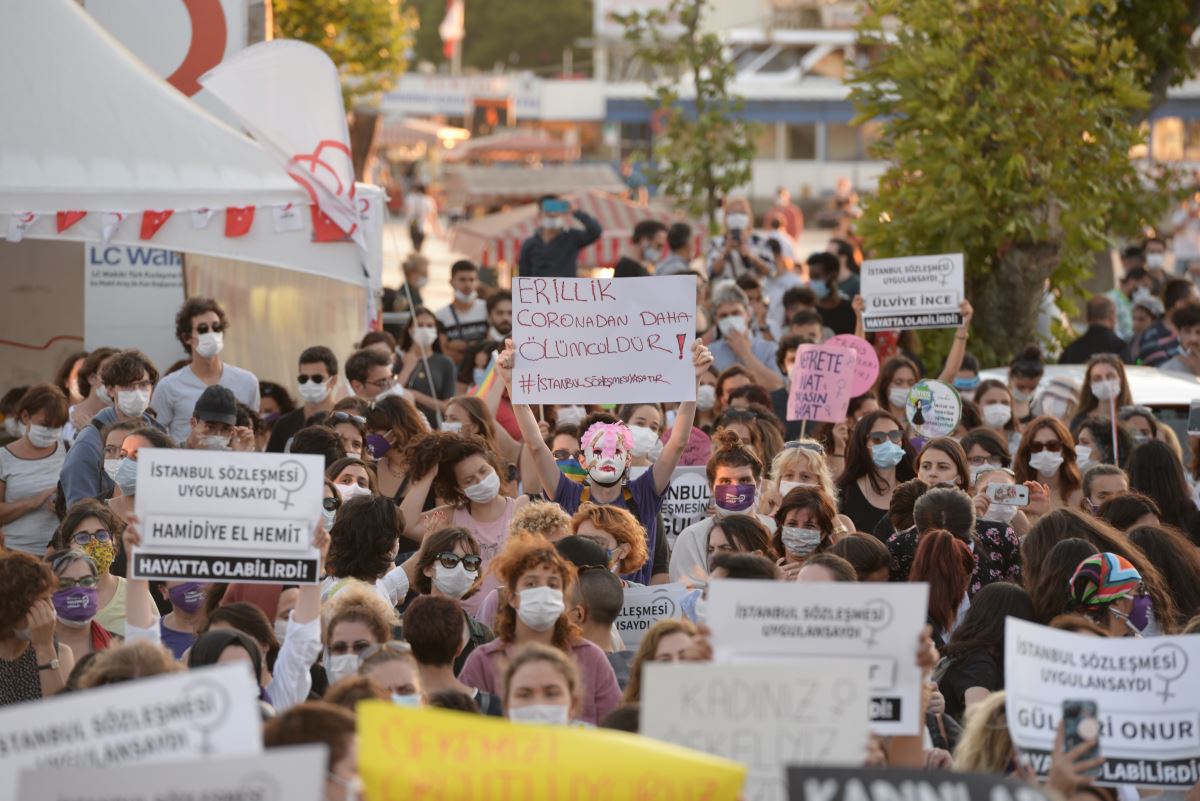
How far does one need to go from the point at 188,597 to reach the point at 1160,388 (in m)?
7.43

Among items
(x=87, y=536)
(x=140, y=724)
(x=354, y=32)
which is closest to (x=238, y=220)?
(x=87, y=536)

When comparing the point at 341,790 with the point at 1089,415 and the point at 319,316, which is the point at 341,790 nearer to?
the point at 1089,415

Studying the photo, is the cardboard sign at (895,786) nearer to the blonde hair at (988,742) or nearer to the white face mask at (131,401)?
the blonde hair at (988,742)

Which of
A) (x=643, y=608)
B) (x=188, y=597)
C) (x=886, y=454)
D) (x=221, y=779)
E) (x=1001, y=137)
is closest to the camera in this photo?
(x=221, y=779)

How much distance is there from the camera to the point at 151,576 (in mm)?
5852

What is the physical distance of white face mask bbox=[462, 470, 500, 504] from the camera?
7938mm

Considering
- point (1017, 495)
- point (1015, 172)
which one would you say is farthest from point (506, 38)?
point (1017, 495)

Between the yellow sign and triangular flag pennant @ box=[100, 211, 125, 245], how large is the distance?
25.6 ft

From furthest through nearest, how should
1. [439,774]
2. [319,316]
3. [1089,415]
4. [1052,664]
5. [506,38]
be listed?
[506,38]
[319,316]
[1089,415]
[1052,664]
[439,774]

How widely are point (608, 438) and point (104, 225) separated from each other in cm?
471

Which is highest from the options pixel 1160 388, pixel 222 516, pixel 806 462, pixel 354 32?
pixel 354 32

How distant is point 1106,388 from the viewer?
10.5 metres

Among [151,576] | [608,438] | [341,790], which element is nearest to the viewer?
[341,790]

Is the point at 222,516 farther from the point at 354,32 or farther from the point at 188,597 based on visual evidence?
the point at 354,32
